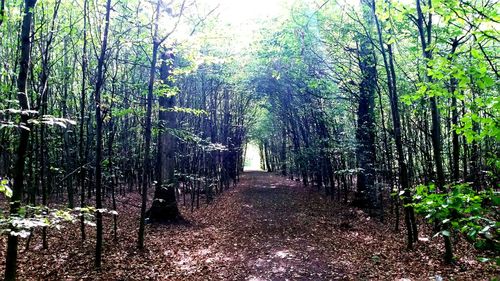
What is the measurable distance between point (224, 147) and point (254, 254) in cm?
544

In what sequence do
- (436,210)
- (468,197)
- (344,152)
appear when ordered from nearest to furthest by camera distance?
(468,197) → (436,210) → (344,152)

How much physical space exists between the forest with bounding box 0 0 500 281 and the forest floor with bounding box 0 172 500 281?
74mm

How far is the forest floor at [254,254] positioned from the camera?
8.09 m

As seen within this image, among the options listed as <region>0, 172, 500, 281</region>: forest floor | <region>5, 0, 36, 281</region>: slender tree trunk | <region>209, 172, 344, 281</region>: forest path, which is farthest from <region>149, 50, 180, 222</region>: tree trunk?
<region>5, 0, 36, 281</region>: slender tree trunk

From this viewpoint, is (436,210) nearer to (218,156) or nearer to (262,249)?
(262,249)

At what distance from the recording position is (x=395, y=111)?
1006 cm

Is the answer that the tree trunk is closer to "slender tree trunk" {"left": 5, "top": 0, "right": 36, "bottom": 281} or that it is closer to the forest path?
the forest path

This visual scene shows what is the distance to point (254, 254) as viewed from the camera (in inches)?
394

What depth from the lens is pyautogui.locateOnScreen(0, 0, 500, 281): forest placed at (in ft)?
17.1

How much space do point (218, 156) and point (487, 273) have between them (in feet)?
68.3

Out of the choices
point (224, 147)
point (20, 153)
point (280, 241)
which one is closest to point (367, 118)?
point (224, 147)

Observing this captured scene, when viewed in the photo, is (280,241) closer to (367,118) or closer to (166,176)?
(166,176)

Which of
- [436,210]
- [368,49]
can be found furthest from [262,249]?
[368,49]

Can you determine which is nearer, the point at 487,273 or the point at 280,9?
the point at 487,273
